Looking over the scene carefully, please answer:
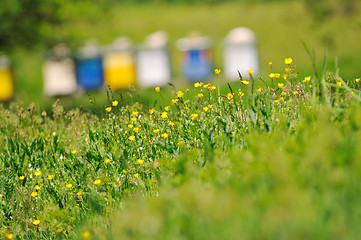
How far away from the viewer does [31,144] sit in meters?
4.30

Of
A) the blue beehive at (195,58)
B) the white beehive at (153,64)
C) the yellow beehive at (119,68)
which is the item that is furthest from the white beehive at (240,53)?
the yellow beehive at (119,68)

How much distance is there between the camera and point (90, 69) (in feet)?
64.6

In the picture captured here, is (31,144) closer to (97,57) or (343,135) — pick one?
(343,135)

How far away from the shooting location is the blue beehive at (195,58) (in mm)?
20047

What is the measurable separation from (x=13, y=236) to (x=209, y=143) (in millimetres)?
1415

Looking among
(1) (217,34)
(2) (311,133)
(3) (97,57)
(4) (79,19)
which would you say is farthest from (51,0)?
(1) (217,34)

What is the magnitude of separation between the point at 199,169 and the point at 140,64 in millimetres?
16794

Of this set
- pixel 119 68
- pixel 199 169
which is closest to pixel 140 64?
pixel 119 68

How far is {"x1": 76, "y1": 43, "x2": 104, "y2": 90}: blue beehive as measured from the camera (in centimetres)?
1955

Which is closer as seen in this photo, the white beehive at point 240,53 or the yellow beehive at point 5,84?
the yellow beehive at point 5,84

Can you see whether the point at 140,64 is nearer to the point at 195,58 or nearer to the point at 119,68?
the point at 119,68

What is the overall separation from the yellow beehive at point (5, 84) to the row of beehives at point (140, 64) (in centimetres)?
183

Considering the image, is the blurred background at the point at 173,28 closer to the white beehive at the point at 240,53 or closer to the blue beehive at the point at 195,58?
the blue beehive at the point at 195,58

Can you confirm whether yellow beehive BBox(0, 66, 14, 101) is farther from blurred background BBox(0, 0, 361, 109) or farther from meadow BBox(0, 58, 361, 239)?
meadow BBox(0, 58, 361, 239)
